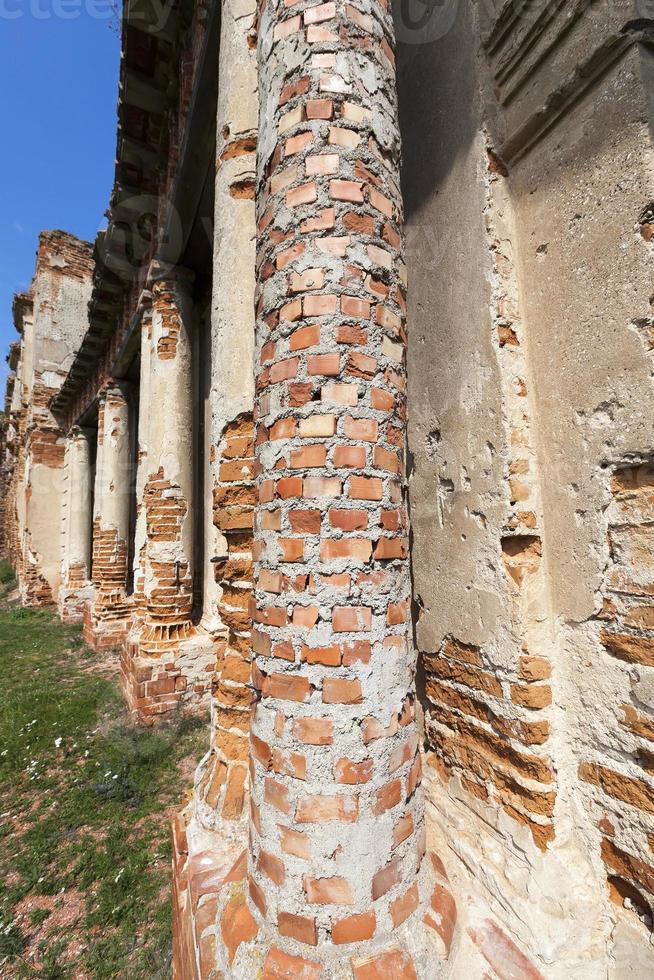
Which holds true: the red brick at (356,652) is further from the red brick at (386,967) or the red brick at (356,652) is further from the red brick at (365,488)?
the red brick at (386,967)

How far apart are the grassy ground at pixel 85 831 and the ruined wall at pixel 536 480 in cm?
163

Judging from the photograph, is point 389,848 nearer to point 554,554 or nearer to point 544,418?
point 554,554

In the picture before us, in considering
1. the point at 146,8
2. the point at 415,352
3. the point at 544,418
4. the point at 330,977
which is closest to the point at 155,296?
the point at 146,8

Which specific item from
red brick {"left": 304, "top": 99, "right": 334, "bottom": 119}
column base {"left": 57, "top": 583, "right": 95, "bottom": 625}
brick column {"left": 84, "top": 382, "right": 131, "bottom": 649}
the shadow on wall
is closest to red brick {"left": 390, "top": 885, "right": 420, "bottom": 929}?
red brick {"left": 304, "top": 99, "right": 334, "bottom": 119}

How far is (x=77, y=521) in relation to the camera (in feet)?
37.1

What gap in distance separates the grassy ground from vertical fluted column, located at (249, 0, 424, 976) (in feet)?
4.53

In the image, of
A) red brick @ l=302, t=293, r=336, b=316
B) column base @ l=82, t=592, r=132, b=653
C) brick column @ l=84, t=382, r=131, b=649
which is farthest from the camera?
brick column @ l=84, t=382, r=131, b=649

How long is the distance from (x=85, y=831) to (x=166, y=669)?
1698 mm

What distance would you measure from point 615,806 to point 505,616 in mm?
636

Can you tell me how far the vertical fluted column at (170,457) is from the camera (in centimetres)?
513

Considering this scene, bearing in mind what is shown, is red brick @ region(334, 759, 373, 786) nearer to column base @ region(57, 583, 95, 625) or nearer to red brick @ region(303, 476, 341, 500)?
red brick @ region(303, 476, 341, 500)

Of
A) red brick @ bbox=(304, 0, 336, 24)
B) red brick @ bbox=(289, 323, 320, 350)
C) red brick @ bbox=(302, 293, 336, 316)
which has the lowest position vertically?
red brick @ bbox=(289, 323, 320, 350)

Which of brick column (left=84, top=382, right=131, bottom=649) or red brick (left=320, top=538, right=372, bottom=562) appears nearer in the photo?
red brick (left=320, top=538, right=372, bottom=562)

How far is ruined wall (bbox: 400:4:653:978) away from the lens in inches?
56.8
